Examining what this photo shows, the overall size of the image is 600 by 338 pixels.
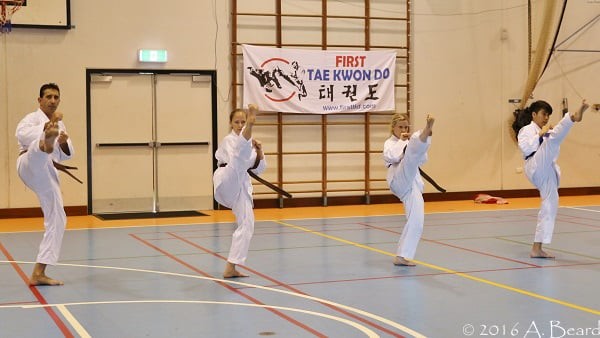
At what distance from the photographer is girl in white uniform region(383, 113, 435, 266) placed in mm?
7098

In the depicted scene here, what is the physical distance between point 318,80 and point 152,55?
2928 millimetres

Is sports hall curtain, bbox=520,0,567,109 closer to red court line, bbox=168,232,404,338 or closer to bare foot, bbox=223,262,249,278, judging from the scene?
red court line, bbox=168,232,404,338

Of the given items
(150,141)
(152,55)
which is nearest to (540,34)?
(152,55)

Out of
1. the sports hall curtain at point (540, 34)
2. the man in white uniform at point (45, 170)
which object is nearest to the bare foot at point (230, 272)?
the man in white uniform at point (45, 170)

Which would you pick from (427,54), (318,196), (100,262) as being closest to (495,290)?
(100,262)

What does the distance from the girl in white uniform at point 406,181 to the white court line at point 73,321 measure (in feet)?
10.4

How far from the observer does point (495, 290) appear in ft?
19.7

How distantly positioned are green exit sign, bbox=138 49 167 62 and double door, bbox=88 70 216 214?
0.83 ft

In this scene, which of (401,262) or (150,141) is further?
(150,141)

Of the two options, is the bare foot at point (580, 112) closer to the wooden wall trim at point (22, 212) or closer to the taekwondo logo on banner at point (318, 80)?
the taekwondo logo on banner at point (318, 80)

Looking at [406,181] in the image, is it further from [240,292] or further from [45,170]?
[45,170]

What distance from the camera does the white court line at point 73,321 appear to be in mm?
4691

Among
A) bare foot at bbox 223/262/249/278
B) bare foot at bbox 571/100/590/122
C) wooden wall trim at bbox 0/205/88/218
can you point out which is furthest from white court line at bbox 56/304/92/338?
wooden wall trim at bbox 0/205/88/218

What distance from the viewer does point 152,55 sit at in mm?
12727
